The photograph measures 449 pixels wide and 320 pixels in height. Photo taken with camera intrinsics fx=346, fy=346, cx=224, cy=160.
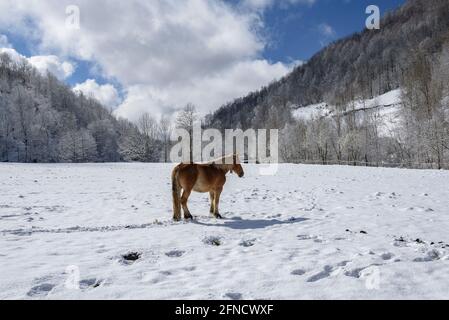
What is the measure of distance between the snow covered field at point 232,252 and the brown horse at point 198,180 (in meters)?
0.55

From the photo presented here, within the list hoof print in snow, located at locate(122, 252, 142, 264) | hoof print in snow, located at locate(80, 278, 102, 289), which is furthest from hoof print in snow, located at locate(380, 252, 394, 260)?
hoof print in snow, located at locate(80, 278, 102, 289)

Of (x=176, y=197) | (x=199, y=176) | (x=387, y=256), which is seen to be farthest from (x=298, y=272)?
(x=199, y=176)

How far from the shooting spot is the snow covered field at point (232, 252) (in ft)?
15.1

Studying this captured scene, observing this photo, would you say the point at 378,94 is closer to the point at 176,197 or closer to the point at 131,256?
the point at 176,197

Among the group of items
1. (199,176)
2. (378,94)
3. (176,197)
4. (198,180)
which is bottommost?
(176,197)

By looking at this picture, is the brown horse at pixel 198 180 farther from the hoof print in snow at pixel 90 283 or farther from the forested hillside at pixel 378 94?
the forested hillside at pixel 378 94

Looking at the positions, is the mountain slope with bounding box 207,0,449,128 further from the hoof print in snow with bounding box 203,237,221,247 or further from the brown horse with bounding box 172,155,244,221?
the hoof print in snow with bounding box 203,237,221,247

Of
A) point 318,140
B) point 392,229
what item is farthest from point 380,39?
point 392,229

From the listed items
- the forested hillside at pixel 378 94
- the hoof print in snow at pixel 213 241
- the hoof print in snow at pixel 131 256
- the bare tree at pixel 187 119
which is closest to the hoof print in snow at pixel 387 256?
the hoof print in snow at pixel 213 241

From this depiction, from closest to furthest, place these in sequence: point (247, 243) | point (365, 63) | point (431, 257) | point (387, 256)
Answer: point (431, 257) < point (387, 256) < point (247, 243) < point (365, 63)

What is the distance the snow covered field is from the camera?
4594 millimetres

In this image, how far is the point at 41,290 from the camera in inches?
180

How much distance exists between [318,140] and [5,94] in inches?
3120

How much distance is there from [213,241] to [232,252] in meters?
0.98
